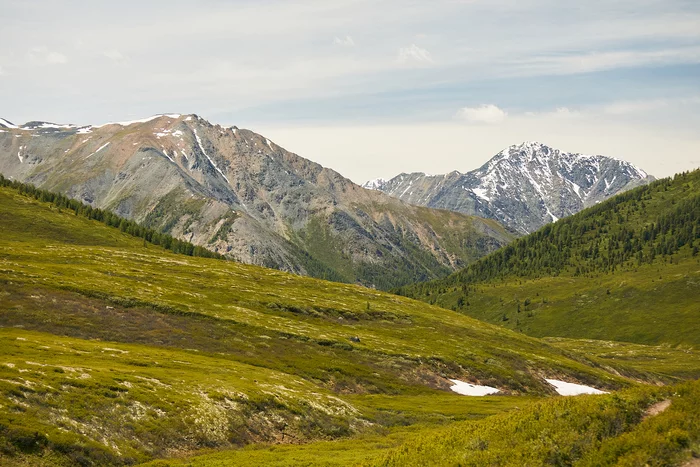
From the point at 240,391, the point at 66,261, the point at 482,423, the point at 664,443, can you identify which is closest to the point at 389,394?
the point at 240,391

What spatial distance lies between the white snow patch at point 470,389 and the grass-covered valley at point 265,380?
266cm

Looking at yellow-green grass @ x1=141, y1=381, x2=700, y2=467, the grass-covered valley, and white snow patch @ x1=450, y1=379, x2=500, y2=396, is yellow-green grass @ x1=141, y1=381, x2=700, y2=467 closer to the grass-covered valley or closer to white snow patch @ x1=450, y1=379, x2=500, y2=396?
the grass-covered valley

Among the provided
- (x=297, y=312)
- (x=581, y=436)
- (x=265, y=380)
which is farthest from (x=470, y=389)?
(x=581, y=436)

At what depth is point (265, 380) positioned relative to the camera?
7738 cm

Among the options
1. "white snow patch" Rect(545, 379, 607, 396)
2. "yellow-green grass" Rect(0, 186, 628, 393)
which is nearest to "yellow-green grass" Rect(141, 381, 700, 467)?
"yellow-green grass" Rect(0, 186, 628, 393)

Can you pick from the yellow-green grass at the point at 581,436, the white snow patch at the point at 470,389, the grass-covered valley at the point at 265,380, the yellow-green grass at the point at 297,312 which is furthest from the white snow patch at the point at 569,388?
the yellow-green grass at the point at 581,436

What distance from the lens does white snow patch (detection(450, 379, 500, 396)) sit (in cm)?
10494

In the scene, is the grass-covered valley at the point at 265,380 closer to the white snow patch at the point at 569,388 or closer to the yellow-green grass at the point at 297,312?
the yellow-green grass at the point at 297,312

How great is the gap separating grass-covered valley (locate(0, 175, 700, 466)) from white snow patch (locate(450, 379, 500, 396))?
105 inches

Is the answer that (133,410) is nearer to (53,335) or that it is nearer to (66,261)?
(53,335)

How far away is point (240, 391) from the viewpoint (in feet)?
214

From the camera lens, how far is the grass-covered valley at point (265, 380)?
33625 mm

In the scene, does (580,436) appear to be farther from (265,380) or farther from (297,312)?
(297,312)

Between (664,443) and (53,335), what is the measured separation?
254ft
